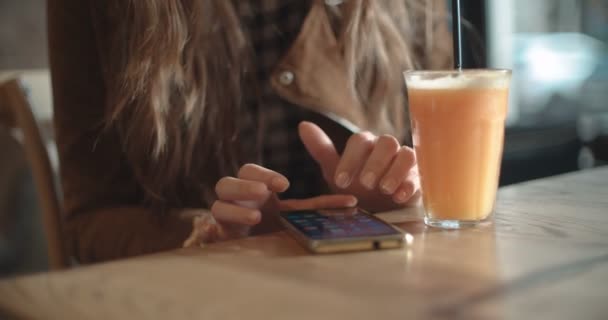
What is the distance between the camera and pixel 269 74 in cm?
128

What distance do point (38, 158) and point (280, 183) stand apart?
60 cm

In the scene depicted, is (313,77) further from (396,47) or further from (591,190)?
(591,190)

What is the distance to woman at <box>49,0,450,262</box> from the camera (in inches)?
32.8

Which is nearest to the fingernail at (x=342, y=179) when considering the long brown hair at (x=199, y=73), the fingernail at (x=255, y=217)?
the fingernail at (x=255, y=217)

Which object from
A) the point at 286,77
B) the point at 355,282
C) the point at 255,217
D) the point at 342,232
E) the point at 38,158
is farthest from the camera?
the point at 286,77

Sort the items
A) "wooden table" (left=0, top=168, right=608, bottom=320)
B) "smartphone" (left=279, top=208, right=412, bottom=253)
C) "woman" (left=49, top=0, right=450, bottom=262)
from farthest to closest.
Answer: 1. "woman" (left=49, top=0, right=450, bottom=262)
2. "smartphone" (left=279, top=208, right=412, bottom=253)
3. "wooden table" (left=0, top=168, right=608, bottom=320)

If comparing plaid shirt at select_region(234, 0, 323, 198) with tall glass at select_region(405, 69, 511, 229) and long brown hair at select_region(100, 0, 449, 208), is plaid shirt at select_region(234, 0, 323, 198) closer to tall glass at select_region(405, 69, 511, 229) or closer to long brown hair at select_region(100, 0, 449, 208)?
long brown hair at select_region(100, 0, 449, 208)

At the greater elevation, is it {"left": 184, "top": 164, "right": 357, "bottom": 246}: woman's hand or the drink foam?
the drink foam

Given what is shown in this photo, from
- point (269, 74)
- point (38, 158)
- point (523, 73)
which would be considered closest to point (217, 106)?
point (269, 74)

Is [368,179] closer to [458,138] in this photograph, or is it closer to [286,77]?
[458,138]

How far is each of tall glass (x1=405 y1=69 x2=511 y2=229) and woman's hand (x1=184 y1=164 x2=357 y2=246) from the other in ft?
0.33

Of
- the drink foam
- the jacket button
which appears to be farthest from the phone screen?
the jacket button

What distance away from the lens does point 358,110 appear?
131cm

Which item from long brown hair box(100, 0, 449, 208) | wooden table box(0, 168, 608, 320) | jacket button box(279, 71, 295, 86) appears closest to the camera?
wooden table box(0, 168, 608, 320)
